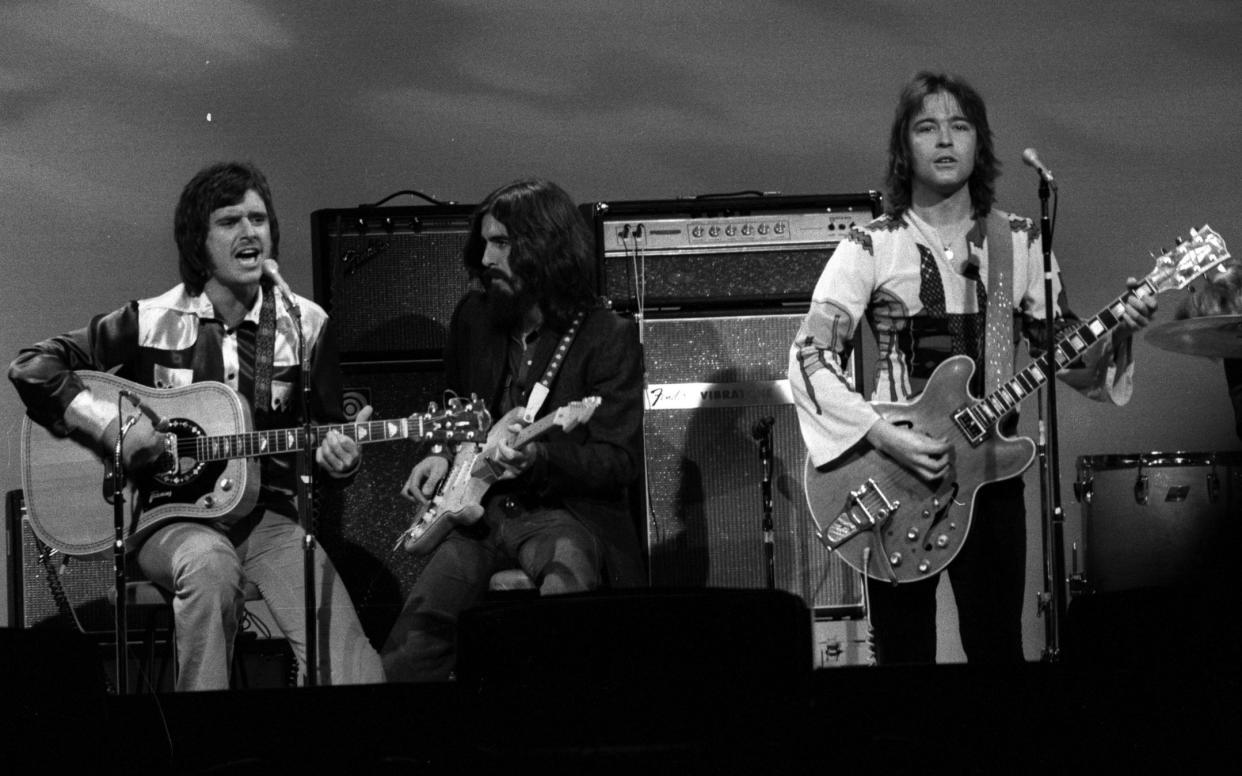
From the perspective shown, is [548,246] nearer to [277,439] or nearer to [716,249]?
[716,249]

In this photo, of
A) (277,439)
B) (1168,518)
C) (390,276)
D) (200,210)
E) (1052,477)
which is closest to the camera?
→ (1052,477)

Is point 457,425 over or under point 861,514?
over

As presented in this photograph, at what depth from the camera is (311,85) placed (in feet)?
17.5

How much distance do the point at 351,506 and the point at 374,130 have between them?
1.46 metres

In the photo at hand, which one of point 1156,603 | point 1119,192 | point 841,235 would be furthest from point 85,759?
point 1119,192

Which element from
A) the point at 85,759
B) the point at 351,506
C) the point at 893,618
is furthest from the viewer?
the point at 351,506

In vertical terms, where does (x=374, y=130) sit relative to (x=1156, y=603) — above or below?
above

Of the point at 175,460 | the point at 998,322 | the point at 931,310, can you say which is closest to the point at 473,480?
the point at 175,460

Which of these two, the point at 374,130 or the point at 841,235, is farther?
the point at 374,130

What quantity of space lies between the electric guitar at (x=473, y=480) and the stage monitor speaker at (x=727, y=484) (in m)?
0.68

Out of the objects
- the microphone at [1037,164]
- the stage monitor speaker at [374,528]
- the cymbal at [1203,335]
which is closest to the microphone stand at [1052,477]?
the microphone at [1037,164]

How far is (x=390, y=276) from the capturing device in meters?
4.94

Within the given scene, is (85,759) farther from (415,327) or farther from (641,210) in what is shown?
(641,210)

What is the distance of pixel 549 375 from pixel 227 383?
94cm
